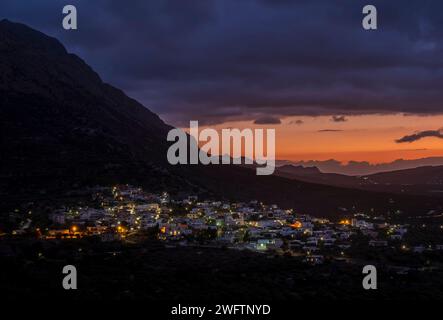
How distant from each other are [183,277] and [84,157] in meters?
45.0

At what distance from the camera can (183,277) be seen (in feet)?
107

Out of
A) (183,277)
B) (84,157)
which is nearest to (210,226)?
(183,277)

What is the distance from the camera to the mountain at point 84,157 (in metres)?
66.9

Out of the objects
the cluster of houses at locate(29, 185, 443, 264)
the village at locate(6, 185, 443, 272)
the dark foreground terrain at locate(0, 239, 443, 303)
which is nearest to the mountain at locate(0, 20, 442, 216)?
the cluster of houses at locate(29, 185, 443, 264)

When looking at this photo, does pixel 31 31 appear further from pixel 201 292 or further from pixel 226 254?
pixel 201 292

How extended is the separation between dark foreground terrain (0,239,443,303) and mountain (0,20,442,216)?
20663 millimetres

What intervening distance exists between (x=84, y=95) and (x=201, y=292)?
80.5 metres

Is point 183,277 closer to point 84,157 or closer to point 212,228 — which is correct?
point 212,228

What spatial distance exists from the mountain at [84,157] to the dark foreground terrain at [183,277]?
67.8 ft

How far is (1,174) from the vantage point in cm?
6469

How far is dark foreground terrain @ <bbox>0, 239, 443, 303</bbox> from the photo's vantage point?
28672 millimetres

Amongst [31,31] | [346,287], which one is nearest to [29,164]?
[346,287]

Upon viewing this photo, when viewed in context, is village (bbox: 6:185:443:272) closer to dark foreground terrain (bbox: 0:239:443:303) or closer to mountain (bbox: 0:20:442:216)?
dark foreground terrain (bbox: 0:239:443:303)

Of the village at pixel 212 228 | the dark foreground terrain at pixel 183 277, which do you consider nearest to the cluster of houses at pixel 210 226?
the village at pixel 212 228
